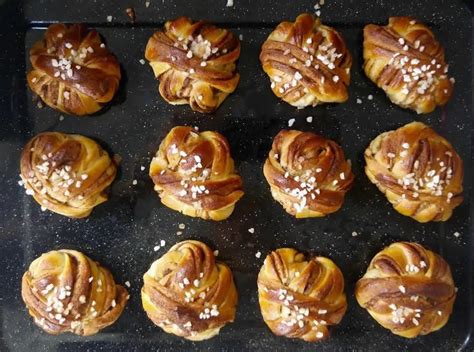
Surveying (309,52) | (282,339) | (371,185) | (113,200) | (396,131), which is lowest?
(282,339)

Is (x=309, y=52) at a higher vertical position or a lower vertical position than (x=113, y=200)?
higher

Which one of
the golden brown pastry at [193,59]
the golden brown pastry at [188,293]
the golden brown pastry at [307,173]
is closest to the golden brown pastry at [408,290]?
the golden brown pastry at [307,173]

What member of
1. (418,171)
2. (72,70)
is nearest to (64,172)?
(72,70)

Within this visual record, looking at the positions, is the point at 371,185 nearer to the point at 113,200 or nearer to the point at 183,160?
the point at 183,160

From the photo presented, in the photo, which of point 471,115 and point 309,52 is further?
point 471,115

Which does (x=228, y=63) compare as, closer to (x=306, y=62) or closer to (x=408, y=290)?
(x=306, y=62)

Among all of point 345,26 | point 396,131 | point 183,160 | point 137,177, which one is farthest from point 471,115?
point 137,177

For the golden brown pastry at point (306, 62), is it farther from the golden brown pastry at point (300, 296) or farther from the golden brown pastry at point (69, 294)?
the golden brown pastry at point (69, 294)
